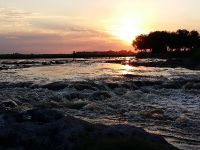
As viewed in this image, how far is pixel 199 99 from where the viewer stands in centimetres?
2761

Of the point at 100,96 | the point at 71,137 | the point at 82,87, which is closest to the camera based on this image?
the point at 71,137

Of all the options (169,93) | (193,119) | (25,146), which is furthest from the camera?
(169,93)

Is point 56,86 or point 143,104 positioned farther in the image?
point 56,86

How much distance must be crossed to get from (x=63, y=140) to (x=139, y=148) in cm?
176

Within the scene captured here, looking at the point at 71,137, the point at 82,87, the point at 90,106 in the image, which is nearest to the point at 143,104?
the point at 90,106

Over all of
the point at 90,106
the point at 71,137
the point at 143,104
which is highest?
the point at 71,137

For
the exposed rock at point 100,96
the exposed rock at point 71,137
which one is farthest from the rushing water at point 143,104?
the exposed rock at point 71,137

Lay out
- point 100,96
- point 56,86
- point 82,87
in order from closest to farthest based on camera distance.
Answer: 1. point 100,96
2. point 82,87
3. point 56,86

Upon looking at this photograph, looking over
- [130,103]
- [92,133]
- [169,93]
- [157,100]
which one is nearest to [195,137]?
[92,133]

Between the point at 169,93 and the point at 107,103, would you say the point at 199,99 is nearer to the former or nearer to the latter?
the point at 169,93

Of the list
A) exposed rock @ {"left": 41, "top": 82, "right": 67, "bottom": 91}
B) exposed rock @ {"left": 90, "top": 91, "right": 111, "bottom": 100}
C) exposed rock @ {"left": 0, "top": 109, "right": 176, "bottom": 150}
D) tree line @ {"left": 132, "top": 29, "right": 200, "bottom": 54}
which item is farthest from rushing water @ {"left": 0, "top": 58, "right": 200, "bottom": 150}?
tree line @ {"left": 132, "top": 29, "right": 200, "bottom": 54}

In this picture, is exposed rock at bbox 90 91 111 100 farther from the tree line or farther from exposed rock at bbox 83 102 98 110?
the tree line

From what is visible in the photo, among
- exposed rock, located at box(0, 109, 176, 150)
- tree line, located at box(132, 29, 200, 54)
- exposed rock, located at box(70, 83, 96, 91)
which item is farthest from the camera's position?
tree line, located at box(132, 29, 200, 54)

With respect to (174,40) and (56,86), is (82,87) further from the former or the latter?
(174,40)
